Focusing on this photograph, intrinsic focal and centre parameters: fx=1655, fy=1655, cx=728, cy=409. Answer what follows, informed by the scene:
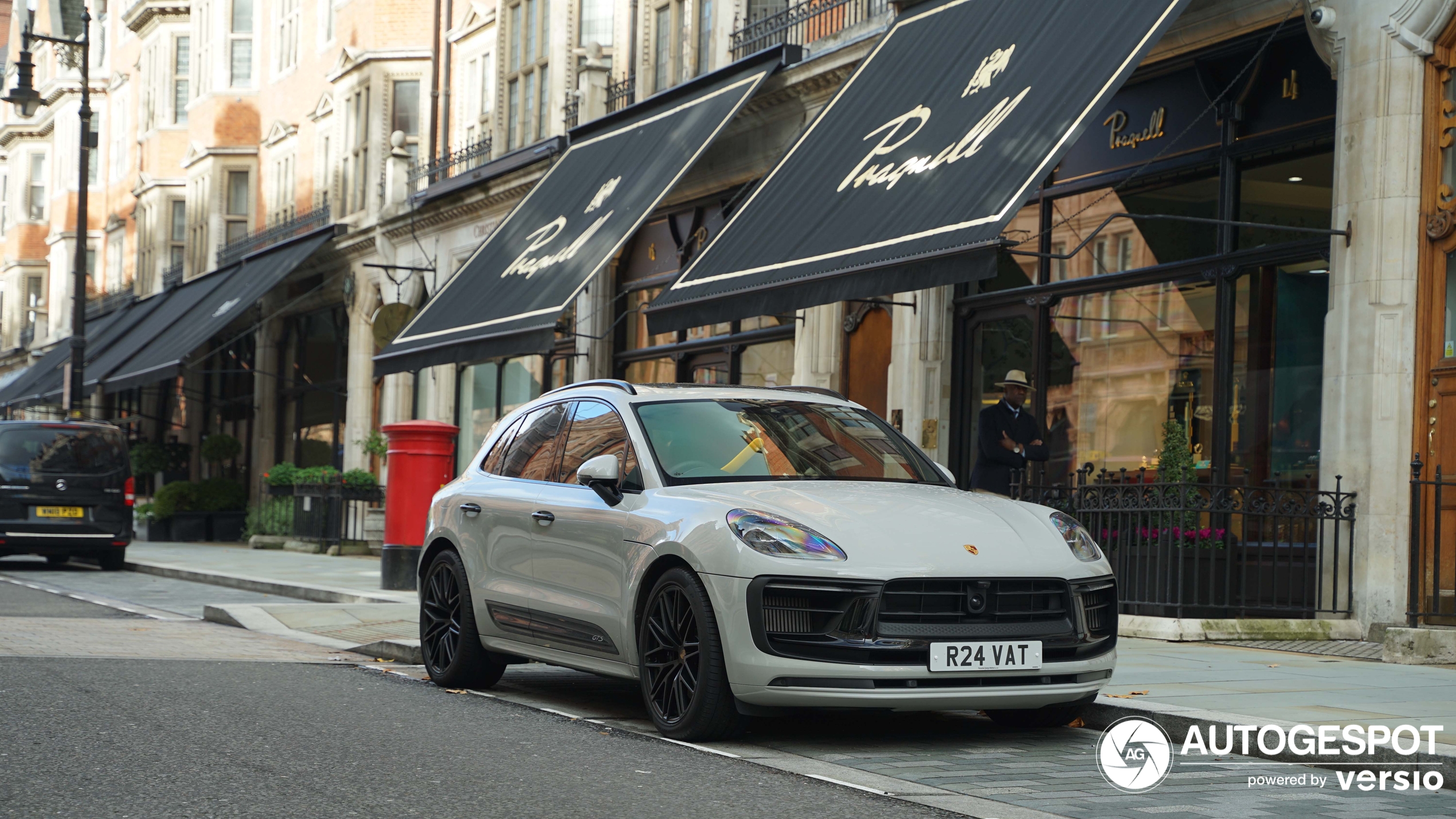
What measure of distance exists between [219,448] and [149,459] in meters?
1.78

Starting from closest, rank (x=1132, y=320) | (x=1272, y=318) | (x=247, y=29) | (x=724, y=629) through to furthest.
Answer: (x=724, y=629) < (x=1272, y=318) < (x=1132, y=320) < (x=247, y=29)

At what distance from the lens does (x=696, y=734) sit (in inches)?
274

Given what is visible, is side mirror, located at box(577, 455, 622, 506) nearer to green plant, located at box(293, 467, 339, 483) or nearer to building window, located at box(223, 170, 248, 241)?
green plant, located at box(293, 467, 339, 483)

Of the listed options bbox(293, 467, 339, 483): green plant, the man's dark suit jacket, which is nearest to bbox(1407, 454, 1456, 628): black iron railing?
the man's dark suit jacket

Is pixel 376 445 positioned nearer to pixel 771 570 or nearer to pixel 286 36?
pixel 286 36

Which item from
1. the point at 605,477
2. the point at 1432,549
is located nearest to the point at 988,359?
the point at 1432,549

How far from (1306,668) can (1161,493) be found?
2.29m

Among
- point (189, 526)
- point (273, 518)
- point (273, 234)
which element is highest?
point (273, 234)

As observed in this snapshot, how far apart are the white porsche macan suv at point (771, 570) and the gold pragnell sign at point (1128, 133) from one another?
6.41 m

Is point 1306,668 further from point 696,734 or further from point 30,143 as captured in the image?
point 30,143

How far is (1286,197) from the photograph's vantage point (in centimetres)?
1270

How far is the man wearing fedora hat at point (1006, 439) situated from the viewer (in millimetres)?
12898

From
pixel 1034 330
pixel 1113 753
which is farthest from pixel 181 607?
pixel 1113 753

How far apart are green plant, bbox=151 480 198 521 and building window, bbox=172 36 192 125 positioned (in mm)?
13398
